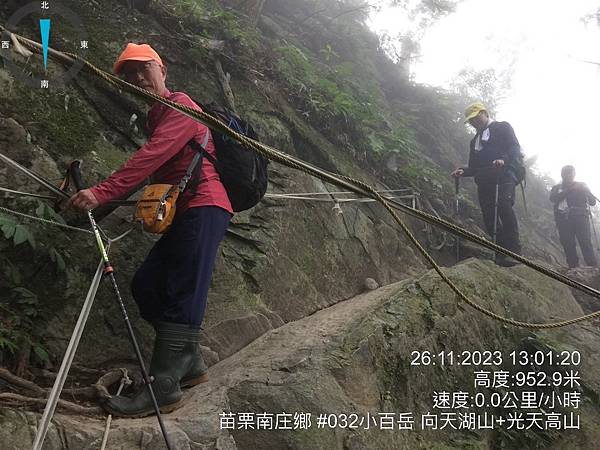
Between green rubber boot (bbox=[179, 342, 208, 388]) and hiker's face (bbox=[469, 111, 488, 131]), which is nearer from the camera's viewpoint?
green rubber boot (bbox=[179, 342, 208, 388])

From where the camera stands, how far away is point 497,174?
637 cm

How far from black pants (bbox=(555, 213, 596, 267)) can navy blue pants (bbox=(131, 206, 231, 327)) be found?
9.02 metres

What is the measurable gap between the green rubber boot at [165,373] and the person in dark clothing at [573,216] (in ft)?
30.5

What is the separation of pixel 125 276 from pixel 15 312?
2.79 ft

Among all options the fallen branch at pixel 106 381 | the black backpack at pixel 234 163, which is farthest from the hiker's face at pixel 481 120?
the fallen branch at pixel 106 381

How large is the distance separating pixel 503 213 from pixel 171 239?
16.4 feet

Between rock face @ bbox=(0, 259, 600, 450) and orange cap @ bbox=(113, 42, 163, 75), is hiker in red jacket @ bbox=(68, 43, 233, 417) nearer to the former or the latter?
orange cap @ bbox=(113, 42, 163, 75)

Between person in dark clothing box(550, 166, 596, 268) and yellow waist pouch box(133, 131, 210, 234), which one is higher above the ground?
person in dark clothing box(550, 166, 596, 268)

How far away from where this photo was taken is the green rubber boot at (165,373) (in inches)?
106

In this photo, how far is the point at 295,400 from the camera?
2830 millimetres

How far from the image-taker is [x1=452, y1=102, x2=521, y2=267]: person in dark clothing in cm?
622

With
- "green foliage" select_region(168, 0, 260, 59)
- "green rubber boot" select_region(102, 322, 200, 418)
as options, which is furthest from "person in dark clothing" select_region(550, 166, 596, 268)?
"green rubber boot" select_region(102, 322, 200, 418)

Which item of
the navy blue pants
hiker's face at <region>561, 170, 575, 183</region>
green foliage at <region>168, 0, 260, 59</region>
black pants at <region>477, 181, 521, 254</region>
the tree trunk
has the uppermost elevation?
hiker's face at <region>561, 170, 575, 183</region>

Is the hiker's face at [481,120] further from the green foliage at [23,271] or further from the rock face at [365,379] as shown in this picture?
the green foliage at [23,271]
